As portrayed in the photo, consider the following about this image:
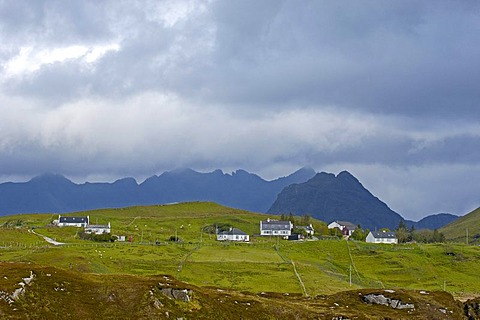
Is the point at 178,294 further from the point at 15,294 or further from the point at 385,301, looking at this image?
the point at 385,301

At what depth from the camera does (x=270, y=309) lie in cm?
9281

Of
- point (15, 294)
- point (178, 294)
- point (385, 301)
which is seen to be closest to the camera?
point (15, 294)

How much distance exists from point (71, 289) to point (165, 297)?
524 inches

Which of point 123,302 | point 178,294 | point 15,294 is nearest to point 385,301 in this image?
point 178,294

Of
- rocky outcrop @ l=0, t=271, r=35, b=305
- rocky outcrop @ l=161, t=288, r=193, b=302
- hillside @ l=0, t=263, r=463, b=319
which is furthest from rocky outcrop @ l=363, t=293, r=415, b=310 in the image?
rocky outcrop @ l=0, t=271, r=35, b=305

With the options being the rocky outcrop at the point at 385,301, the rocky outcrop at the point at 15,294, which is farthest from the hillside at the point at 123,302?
the rocky outcrop at the point at 385,301

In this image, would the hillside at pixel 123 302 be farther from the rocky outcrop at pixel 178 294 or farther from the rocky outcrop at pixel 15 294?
the rocky outcrop at pixel 15 294

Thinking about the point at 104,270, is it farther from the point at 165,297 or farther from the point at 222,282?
the point at 165,297

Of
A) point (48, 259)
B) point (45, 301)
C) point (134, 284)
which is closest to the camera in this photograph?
point (45, 301)

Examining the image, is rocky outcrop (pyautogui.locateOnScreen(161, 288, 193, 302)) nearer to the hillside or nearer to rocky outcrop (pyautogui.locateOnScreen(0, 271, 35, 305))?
the hillside

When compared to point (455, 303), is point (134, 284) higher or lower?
higher

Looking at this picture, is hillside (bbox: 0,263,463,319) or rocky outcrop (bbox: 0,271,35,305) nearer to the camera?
rocky outcrop (bbox: 0,271,35,305)

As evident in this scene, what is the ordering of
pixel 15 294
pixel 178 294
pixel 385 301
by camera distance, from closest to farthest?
pixel 15 294 → pixel 178 294 → pixel 385 301

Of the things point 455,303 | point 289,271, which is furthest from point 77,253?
point 455,303
